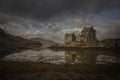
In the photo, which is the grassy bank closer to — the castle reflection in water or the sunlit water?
the sunlit water

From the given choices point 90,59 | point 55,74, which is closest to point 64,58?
point 90,59

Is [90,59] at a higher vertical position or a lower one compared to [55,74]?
higher

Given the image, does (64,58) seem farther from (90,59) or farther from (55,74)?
(55,74)

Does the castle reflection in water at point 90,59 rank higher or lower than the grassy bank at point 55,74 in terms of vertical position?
higher

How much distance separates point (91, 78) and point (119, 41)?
572 ft

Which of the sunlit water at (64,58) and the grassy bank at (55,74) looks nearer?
the grassy bank at (55,74)

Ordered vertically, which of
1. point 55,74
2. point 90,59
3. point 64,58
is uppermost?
point 64,58

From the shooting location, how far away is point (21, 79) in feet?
75.7

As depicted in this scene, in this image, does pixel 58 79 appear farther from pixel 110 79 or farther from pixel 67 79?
pixel 110 79

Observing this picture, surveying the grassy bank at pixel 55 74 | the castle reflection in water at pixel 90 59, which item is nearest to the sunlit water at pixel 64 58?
the castle reflection in water at pixel 90 59

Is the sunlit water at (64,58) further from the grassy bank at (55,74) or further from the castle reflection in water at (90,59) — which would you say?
the grassy bank at (55,74)

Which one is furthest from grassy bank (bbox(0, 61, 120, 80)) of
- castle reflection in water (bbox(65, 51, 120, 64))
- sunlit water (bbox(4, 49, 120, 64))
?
castle reflection in water (bbox(65, 51, 120, 64))

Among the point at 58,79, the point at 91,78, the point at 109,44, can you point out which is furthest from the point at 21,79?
the point at 109,44

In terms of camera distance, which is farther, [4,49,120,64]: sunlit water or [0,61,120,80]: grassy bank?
[4,49,120,64]: sunlit water
